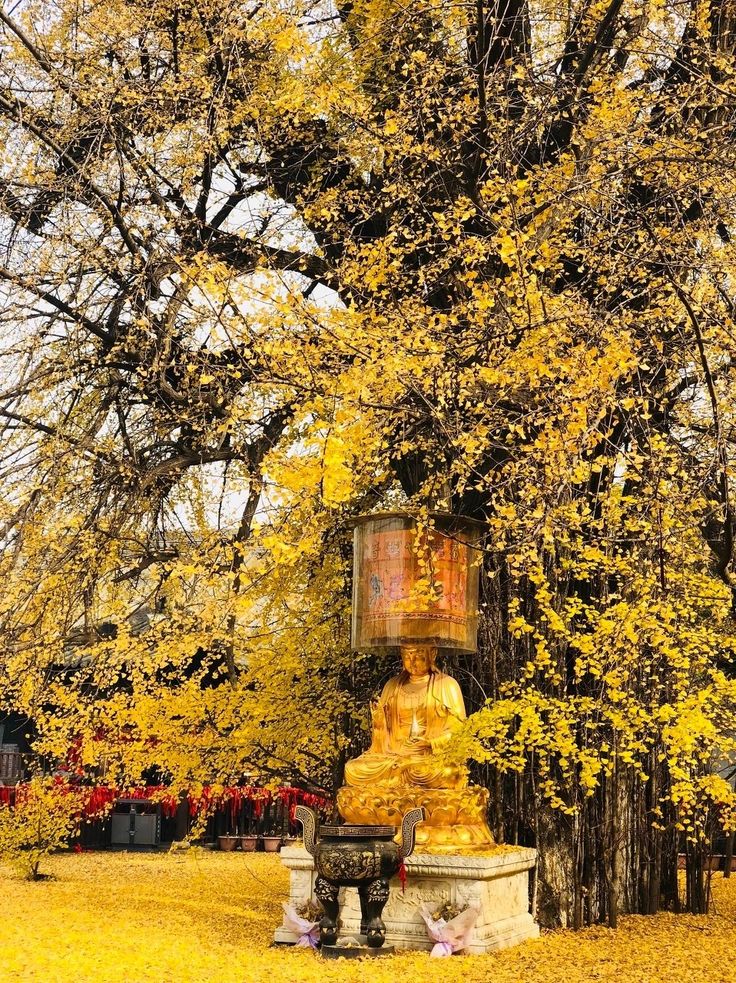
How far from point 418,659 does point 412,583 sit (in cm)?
66

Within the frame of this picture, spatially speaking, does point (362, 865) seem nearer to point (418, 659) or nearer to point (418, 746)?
point (418, 746)

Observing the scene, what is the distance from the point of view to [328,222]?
9375mm

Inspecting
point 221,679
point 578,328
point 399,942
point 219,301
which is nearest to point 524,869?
point 399,942

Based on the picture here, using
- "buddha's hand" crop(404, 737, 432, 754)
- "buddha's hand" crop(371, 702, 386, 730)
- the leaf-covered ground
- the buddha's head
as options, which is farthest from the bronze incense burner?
the buddha's head

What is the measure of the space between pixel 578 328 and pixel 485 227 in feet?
9.05

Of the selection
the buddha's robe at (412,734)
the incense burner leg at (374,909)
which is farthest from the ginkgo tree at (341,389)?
the incense burner leg at (374,909)

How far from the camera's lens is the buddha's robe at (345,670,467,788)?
7.91 meters

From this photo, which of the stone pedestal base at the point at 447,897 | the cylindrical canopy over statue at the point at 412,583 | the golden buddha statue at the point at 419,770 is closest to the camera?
the stone pedestal base at the point at 447,897

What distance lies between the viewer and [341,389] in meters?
6.53

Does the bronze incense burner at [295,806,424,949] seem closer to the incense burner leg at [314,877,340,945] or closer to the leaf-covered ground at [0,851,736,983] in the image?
the incense burner leg at [314,877,340,945]

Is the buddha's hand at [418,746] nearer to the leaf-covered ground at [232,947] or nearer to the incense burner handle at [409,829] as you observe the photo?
the incense burner handle at [409,829]

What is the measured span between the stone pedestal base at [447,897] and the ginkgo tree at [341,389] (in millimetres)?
676

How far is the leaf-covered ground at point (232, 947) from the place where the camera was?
6227 mm

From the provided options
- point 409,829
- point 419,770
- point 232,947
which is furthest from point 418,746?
point 232,947
